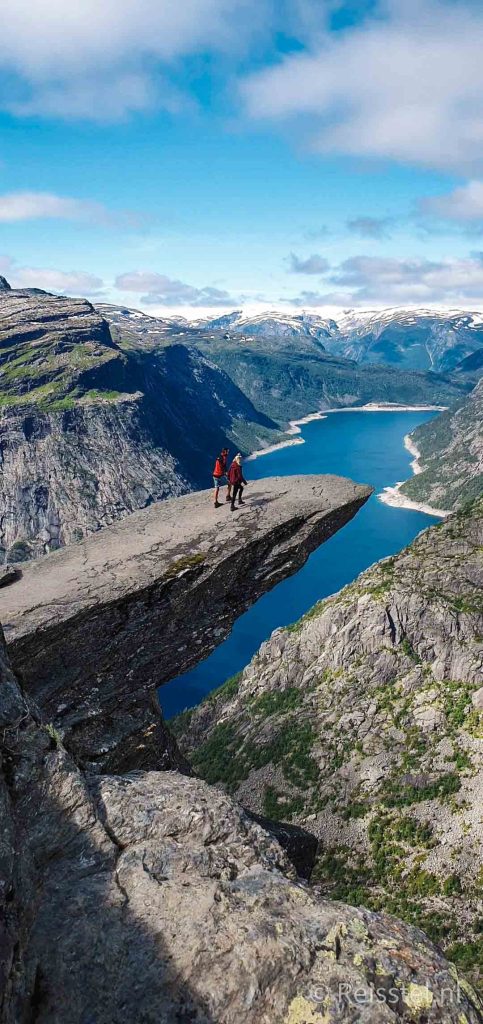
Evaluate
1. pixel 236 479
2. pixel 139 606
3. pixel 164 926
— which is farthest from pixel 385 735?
pixel 164 926

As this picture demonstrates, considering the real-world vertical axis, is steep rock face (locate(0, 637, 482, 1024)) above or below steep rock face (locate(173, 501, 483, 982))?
above

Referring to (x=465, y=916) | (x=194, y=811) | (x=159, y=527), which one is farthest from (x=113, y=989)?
(x=465, y=916)

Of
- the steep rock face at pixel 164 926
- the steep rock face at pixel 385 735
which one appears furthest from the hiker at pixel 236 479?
the steep rock face at pixel 385 735

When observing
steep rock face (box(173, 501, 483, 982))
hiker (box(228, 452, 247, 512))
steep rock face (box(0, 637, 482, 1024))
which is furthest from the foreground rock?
steep rock face (box(173, 501, 483, 982))

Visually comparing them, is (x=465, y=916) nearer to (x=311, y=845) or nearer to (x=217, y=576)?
(x=311, y=845)

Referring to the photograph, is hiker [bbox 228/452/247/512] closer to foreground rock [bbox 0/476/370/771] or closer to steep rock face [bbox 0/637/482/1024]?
foreground rock [bbox 0/476/370/771]
